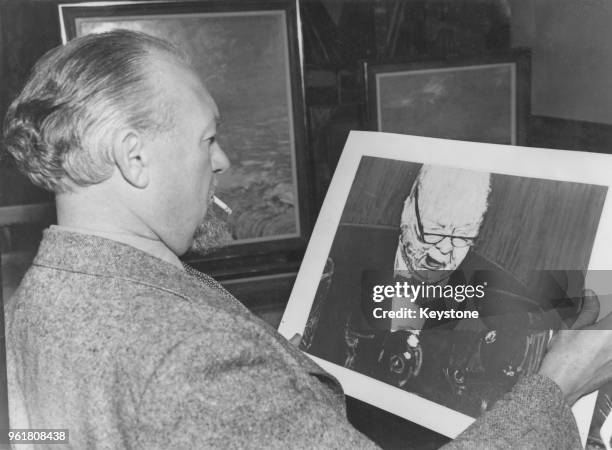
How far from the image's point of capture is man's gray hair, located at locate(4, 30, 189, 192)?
728 mm

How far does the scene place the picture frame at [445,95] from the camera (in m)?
1.31

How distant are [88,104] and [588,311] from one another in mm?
694

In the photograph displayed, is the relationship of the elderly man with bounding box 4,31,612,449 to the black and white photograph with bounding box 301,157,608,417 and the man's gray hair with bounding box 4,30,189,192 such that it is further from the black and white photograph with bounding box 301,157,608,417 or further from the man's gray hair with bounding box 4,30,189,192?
the black and white photograph with bounding box 301,157,608,417

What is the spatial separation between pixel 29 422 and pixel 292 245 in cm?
72

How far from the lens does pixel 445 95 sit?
132 cm

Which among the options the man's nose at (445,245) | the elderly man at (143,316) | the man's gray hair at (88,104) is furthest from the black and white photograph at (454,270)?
the man's gray hair at (88,104)

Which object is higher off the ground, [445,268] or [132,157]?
[132,157]

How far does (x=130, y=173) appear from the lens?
2.44 feet

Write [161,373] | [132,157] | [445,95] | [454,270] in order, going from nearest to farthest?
1. [161,373]
2. [132,157]
3. [454,270]
4. [445,95]

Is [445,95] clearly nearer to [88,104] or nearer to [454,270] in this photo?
[454,270]

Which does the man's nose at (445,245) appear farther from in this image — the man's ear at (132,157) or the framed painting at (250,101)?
the man's ear at (132,157)

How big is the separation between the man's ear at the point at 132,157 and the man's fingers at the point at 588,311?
1.96ft

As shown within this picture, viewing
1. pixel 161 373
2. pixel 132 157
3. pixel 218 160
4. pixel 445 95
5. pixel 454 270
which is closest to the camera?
pixel 161 373

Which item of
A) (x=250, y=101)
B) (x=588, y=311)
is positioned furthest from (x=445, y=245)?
(x=250, y=101)
